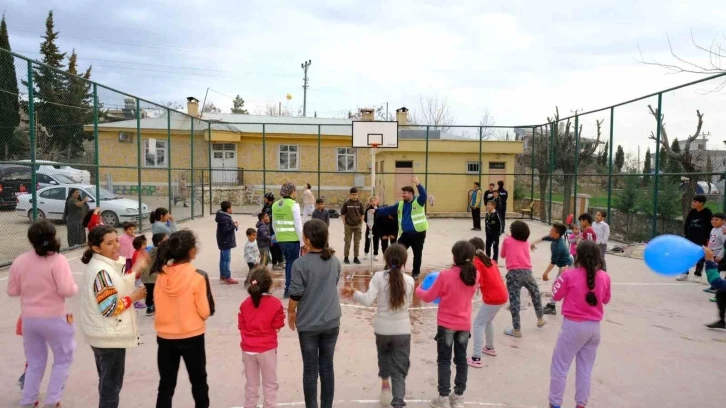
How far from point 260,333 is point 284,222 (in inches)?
144

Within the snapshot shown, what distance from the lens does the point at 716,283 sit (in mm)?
5453

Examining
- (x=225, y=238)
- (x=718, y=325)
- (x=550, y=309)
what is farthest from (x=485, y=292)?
(x=225, y=238)

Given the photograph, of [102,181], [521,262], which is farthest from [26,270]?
[102,181]

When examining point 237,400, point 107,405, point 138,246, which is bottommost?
point 237,400

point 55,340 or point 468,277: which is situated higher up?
point 468,277

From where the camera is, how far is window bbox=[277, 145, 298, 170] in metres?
26.8

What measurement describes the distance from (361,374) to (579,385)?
1.92m

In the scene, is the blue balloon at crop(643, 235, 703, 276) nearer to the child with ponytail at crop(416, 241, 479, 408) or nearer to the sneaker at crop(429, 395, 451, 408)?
the child with ponytail at crop(416, 241, 479, 408)

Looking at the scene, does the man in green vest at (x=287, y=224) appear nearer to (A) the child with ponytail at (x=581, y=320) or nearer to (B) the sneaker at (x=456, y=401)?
(B) the sneaker at (x=456, y=401)

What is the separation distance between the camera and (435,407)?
4.14 metres

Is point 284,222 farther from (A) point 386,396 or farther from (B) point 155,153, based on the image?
(B) point 155,153

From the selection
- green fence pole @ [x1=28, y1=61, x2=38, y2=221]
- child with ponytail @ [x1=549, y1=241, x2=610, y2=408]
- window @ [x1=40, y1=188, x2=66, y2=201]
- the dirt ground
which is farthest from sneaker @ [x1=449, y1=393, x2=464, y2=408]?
window @ [x1=40, y1=188, x2=66, y2=201]

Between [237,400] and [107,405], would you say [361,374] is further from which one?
[107,405]

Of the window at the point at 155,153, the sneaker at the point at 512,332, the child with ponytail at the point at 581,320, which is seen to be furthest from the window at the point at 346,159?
the child with ponytail at the point at 581,320
